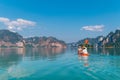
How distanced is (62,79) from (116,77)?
36.9 ft

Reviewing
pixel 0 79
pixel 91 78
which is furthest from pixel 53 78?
pixel 0 79

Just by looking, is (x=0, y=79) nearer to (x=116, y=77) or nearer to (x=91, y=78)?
(x=91, y=78)

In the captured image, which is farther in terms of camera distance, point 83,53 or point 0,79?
point 83,53

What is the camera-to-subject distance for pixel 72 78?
4606cm

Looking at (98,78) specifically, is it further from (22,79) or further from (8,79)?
(8,79)

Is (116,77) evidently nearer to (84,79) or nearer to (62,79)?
(84,79)

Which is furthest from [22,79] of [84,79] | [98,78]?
[98,78]

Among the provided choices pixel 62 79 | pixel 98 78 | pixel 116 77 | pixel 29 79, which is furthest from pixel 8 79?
pixel 116 77

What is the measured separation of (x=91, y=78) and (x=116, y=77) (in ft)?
17.4

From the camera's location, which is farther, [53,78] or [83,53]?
[83,53]

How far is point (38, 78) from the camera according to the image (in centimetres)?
4609

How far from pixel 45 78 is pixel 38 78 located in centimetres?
147

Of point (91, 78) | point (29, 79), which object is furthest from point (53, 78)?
point (91, 78)

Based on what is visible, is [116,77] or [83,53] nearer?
[116,77]
